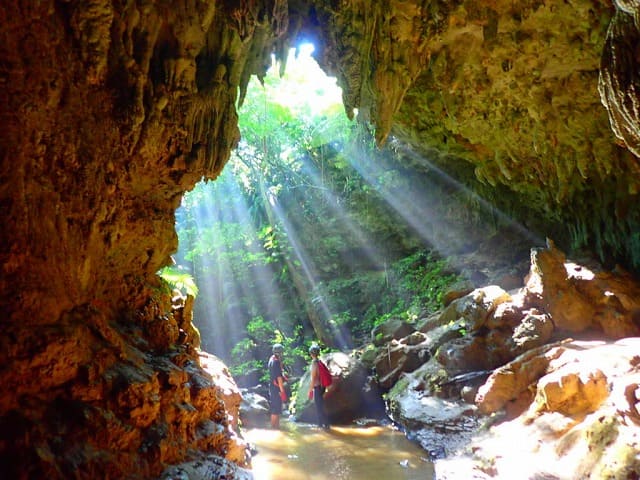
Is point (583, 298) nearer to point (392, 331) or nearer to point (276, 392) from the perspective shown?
point (392, 331)

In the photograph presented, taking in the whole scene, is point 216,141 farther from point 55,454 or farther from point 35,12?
point 55,454

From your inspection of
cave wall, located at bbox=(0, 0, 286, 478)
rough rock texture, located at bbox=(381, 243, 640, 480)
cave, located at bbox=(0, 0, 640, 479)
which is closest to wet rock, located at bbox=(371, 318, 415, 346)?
rough rock texture, located at bbox=(381, 243, 640, 480)

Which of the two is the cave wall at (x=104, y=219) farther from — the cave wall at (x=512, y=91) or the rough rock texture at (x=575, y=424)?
the rough rock texture at (x=575, y=424)

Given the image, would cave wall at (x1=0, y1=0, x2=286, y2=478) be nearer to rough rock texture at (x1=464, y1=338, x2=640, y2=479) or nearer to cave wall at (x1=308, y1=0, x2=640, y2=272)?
cave wall at (x1=308, y1=0, x2=640, y2=272)

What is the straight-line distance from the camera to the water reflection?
581 cm

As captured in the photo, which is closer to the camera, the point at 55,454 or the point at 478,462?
the point at 55,454

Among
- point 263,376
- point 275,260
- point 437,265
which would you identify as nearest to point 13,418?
point 263,376

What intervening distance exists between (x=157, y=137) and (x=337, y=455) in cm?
534

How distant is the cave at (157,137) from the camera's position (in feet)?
11.6

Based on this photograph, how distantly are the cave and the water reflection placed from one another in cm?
108

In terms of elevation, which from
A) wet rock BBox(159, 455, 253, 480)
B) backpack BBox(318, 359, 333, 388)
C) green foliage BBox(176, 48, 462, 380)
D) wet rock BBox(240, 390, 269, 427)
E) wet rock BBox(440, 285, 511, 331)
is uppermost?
green foliage BBox(176, 48, 462, 380)

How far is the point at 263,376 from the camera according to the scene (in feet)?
48.6

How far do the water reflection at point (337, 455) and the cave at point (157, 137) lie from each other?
1.08m

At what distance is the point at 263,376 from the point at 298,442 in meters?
7.33
